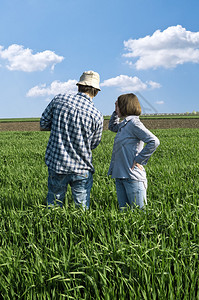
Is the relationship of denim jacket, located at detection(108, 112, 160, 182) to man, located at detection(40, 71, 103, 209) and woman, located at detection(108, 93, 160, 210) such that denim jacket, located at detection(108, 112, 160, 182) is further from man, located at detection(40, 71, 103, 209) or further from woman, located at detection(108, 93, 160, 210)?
man, located at detection(40, 71, 103, 209)

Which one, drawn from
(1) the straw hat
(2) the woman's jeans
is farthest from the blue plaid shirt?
(2) the woman's jeans

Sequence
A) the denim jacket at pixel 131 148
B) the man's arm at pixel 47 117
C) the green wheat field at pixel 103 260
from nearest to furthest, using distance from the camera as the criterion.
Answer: the green wheat field at pixel 103 260 → the denim jacket at pixel 131 148 → the man's arm at pixel 47 117

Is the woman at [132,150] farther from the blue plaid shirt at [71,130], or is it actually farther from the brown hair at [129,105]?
the blue plaid shirt at [71,130]

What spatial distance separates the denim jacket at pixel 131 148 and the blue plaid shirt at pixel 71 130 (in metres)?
0.31

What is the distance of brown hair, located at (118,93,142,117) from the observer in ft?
9.61

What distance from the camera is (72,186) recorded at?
3.08m

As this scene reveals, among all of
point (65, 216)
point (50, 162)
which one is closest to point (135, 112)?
point (50, 162)

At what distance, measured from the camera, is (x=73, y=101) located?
2887 millimetres

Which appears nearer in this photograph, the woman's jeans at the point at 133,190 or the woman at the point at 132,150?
the woman at the point at 132,150

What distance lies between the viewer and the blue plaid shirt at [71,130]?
9.47 feet

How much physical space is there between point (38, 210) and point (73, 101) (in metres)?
1.33

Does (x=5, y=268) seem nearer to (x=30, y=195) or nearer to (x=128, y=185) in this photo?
(x=128, y=185)

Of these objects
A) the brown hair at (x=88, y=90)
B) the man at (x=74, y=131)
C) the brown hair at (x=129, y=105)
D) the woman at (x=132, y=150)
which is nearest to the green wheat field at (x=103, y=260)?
the woman at (x=132, y=150)

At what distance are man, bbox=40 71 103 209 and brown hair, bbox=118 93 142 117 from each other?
0.84ft
